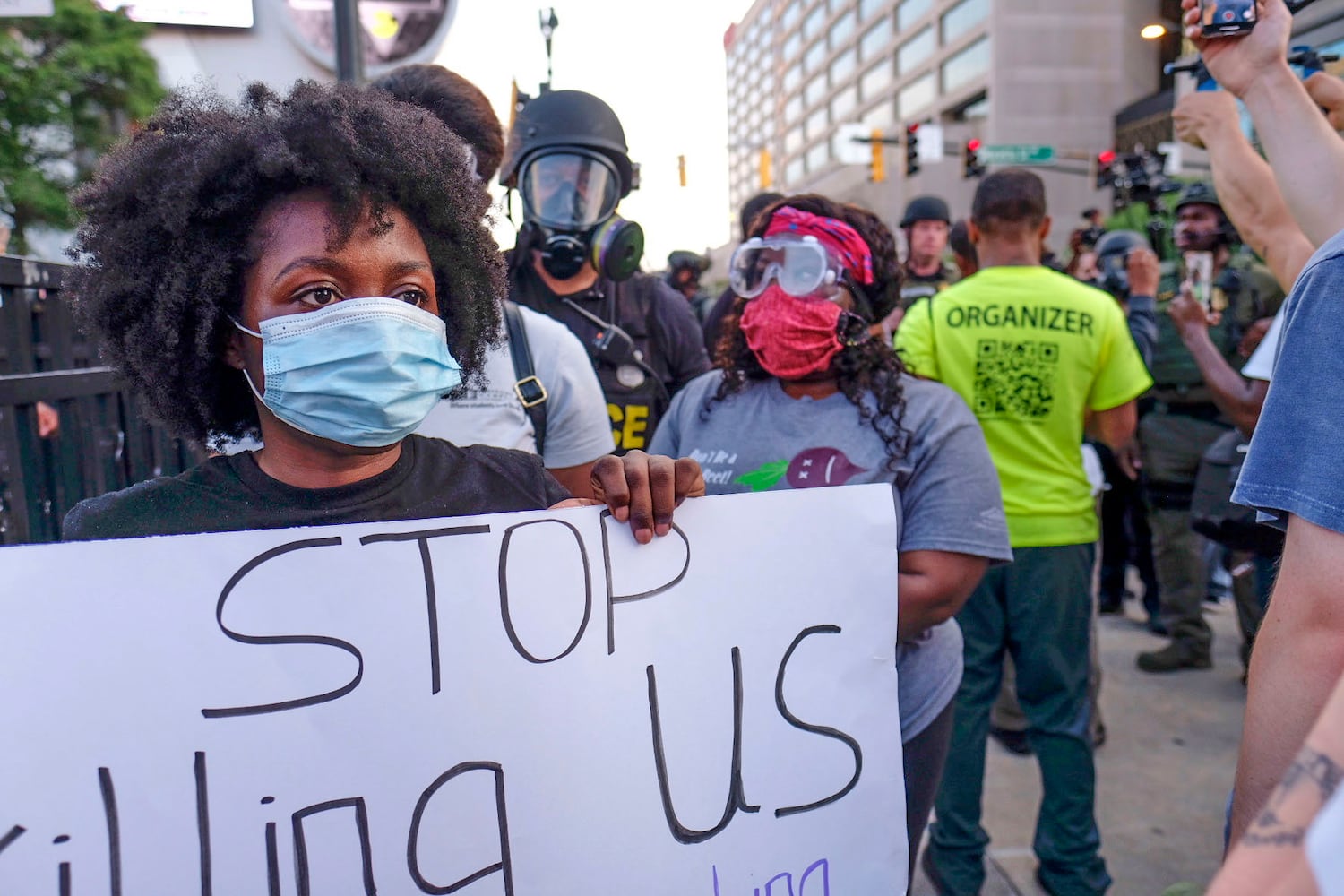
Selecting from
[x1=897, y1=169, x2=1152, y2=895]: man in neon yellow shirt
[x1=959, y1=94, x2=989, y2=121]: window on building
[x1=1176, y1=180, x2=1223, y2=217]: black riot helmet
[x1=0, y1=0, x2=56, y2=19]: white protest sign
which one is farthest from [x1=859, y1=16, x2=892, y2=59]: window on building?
[x1=897, y1=169, x2=1152, y2=895]: man in neon yellow shirt

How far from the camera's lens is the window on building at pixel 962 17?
50719mm

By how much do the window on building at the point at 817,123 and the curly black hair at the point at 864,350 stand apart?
7974 centimetres

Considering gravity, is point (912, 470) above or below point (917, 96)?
below

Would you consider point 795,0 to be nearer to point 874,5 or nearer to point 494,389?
point 874,5

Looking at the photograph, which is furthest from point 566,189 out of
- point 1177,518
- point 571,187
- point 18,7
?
point 1177,518

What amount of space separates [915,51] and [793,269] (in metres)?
64.4

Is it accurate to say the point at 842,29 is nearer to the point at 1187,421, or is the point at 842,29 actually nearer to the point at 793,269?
the point at 1187,421

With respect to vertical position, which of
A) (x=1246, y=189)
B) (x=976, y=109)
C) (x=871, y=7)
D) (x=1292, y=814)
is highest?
(x=871, y=7)

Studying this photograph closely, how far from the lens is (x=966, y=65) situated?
52781 millimetres

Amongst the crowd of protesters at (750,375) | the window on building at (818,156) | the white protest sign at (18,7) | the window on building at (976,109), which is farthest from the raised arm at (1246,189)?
the window on building at (818,156)

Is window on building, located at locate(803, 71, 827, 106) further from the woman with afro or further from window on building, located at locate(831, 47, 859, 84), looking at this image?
the woman with afro

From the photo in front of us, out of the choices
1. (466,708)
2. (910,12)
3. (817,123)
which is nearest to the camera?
(466,708)

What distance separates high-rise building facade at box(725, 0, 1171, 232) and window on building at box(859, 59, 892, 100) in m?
0.07

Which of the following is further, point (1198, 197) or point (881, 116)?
point (881, 116)
